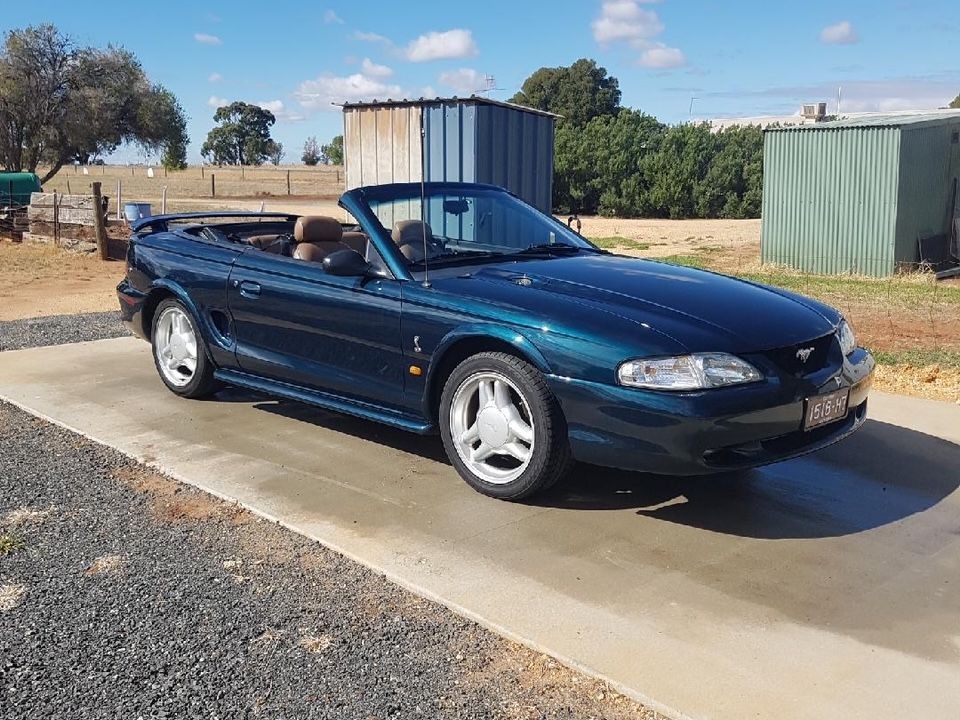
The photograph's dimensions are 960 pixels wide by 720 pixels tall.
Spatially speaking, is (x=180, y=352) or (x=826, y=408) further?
(x=180, y=352)

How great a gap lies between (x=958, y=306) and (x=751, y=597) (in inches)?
383

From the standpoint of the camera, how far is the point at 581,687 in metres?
3.10

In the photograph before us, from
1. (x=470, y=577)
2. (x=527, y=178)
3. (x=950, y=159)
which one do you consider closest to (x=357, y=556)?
(x=470, y=577)

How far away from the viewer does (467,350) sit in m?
4.81

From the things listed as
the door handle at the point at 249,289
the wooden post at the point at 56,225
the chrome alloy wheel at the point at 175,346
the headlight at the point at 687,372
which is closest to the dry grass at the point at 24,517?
the door handle at the point at 249,289

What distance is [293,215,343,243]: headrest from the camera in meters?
6.13

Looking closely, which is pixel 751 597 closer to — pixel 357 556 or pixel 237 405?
pixel 357 556

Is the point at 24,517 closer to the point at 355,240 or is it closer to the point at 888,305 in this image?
the point at 355,240

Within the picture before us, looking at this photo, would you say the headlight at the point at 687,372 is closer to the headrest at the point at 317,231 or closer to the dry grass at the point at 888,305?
the headrest at the point at 317,231

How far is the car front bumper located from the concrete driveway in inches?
14.3

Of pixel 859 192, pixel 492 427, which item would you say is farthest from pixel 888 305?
pixel 492 427

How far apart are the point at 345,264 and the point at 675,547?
84.3 inches

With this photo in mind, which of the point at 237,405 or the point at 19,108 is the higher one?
the point at 19,108

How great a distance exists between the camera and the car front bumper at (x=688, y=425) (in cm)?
407
